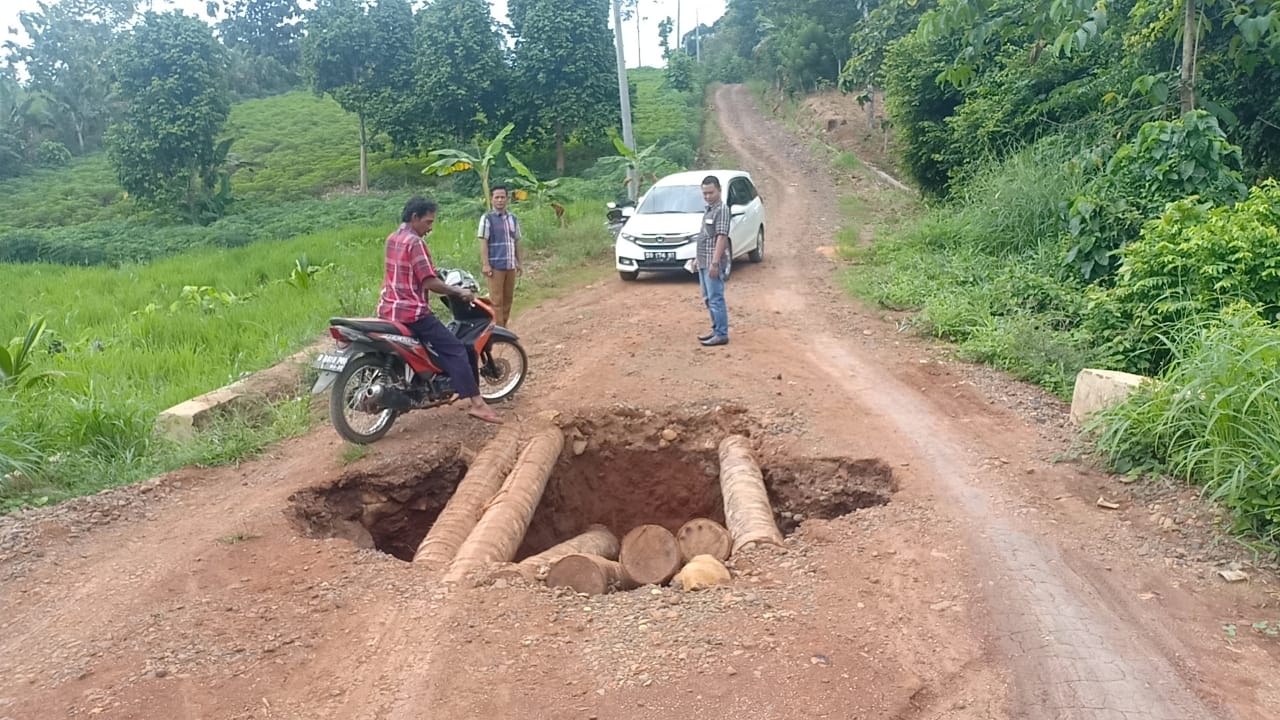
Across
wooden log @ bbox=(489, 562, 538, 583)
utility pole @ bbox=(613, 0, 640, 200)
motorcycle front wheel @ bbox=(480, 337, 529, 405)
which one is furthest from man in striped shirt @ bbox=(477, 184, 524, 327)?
utility pole @ bbox=(613, 0, 640, 200)

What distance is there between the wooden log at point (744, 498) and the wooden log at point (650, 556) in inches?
13.9

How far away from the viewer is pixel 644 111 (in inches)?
1710

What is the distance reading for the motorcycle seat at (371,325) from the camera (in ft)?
19.7

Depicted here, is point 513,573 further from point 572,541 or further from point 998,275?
point 998,275

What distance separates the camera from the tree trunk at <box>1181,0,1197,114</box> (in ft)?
30.8

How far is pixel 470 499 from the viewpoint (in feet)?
18.3

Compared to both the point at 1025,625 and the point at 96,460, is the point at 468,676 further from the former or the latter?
the point at 96,460

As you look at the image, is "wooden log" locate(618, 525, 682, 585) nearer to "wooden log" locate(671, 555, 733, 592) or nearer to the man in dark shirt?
"wooden log" locate(671, 555, 733, 592)

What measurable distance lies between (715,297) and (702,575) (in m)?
4.47

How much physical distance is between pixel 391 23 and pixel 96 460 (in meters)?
27.7

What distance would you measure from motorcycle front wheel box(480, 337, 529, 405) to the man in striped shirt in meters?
1.60

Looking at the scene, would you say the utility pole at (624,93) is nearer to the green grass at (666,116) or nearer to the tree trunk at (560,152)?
the tree trunk at (560,152)

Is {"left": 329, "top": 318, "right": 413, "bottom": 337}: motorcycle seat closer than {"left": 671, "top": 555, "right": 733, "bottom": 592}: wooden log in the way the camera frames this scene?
No

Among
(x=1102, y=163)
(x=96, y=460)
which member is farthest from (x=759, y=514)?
(x=1102, y=163)
